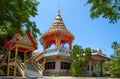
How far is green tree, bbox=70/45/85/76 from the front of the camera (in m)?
24.7

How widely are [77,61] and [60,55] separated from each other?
317 centimetres

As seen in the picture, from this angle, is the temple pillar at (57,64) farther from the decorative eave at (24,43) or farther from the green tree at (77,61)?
the decorative eave at (24,43)

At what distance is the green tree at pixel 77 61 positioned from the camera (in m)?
24.7

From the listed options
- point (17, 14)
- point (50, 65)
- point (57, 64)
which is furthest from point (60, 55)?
point (17, 14)

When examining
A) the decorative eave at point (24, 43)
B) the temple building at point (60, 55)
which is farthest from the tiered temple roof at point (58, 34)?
the decorative eave at point (24, 43)

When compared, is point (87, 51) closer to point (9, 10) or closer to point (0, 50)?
point (0, 50)

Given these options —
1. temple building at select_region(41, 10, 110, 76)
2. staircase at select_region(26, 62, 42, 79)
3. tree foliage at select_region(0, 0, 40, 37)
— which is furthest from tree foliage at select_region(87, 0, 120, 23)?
temple building at select_region(41, 10, 110, 76)

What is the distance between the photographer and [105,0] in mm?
11297

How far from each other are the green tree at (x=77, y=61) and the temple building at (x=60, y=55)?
2318mm

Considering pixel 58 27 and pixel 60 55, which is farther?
pixel 58 27

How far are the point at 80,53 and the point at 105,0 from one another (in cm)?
1466

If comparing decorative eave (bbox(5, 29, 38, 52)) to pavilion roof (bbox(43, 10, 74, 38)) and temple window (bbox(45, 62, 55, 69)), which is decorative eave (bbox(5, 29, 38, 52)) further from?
pavilion roof (bbox(43, 10, 74, 38))

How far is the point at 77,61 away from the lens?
82.5ft

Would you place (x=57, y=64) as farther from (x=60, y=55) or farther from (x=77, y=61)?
(x=77, y=61)
